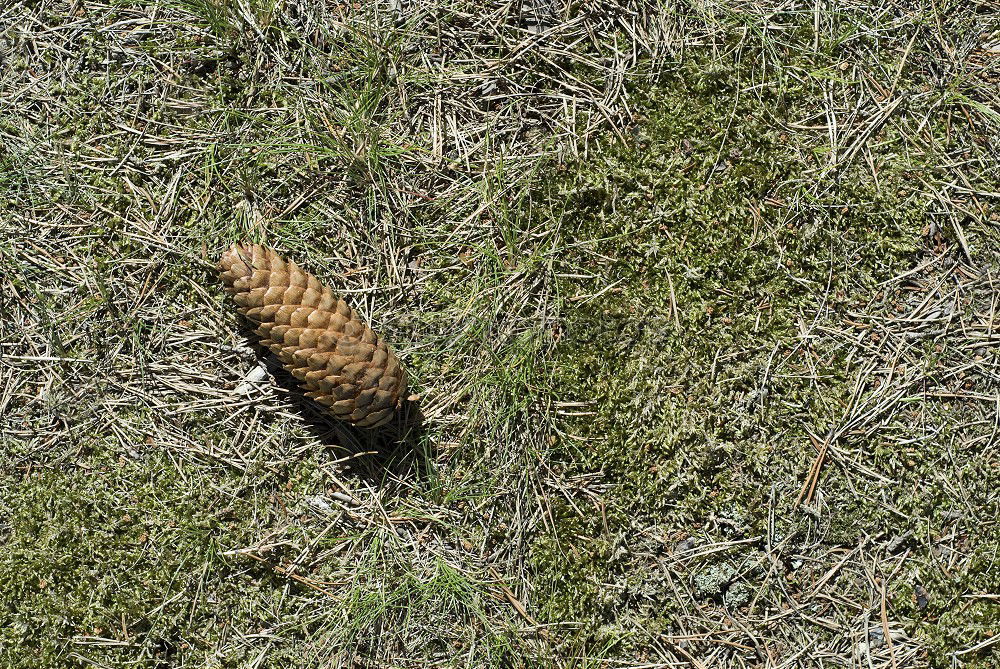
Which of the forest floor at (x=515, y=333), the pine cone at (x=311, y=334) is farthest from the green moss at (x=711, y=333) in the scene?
the pine cone at (x=311, y=334)

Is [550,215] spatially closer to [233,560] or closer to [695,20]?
[695,20]

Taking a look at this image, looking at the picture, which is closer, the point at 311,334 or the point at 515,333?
the point at 311,334

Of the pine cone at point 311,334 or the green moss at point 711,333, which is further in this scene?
the green moss at point 711,333

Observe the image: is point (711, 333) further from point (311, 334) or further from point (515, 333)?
point (311, 334)

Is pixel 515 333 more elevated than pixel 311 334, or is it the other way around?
pixel 311 334

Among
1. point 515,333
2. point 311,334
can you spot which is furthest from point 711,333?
point 311,334

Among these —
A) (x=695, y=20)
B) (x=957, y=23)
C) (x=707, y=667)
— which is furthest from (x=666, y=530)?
(x=957, y=23)

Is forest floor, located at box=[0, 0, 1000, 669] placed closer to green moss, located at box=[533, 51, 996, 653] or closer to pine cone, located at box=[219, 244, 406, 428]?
green moss, located at box=[533, 51, 996, 653]

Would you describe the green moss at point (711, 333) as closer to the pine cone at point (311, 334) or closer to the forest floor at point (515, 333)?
the forest floor at point (515, 333)
